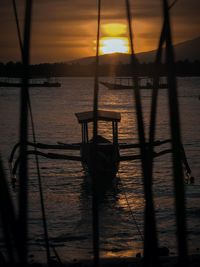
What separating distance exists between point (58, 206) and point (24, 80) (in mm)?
14264

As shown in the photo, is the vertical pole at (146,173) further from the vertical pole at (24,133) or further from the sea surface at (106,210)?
the sea surface at (106,210)

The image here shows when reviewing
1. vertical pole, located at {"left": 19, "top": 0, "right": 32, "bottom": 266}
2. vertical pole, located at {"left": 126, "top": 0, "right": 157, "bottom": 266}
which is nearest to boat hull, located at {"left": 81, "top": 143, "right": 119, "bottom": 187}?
vertical pole, located at {"left": 126, "top": 0, "right": 157, "bottom": 266}

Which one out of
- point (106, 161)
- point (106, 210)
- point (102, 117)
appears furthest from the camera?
point (102, 117)

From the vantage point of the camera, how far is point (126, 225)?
1348 centimetres

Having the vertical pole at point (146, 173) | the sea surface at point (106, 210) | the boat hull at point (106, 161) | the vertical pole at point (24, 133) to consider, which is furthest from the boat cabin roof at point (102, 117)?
the vertical pole at point (24, 133)

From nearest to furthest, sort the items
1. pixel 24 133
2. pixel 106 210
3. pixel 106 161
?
pixel 24 133
pixel 106 161
pixel 106 210

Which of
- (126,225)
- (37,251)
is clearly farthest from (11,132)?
(37,251)

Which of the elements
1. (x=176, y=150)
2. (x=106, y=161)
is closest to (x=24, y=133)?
(x=176, y=150)

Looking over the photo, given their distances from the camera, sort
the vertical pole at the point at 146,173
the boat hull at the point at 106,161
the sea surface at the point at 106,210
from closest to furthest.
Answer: the vertical pole at the point at 146,173
the sea surface at the point at 106,210
the boat hull at the point at 106,161

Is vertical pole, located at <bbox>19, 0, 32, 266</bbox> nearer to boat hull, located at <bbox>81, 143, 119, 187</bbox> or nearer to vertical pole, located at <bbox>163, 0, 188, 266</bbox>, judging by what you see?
vertical pole, located at <bbox>163, 0, 188, 266</bbox>

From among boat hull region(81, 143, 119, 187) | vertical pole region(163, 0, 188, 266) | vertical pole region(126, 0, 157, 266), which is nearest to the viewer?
vertical pole region(163, 0, 188, 266)

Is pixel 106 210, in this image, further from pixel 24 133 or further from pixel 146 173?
pixel 24 133

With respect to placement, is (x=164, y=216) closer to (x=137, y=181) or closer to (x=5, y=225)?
(x=137, y=181)

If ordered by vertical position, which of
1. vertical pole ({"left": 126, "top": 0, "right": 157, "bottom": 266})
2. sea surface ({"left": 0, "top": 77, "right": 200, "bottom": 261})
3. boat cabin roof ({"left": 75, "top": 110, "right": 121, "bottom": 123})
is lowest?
sea surface ({"left": 0, "top": 77, "right": 200, "bottom": 261})
